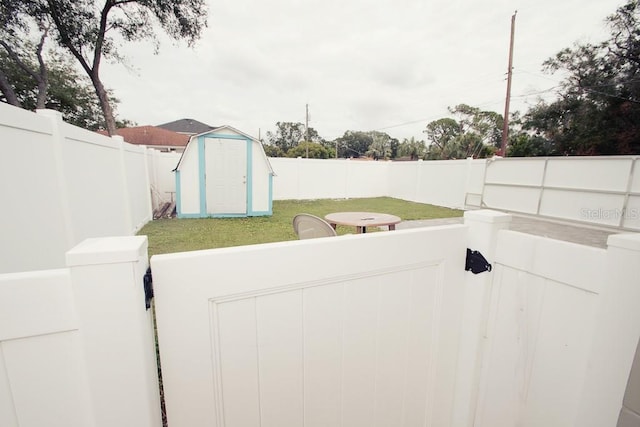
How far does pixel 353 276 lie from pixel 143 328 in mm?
622

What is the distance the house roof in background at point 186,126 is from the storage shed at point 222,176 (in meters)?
20.7

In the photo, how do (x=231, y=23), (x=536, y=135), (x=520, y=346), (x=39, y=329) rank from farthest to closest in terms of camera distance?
(x=536, y=135)
(x=231, y=23)
(x=520, y=346)
(x=39, y=329)

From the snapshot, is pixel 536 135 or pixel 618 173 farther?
pixel 536 135

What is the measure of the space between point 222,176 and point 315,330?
279 inches

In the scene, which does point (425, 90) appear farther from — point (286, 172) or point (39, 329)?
point (39, 329)

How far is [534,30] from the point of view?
33.3 ft

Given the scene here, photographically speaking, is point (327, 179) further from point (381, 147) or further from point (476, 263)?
point (381, 147)

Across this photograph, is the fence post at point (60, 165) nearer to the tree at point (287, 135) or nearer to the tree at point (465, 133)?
the tree at point (465, 133)

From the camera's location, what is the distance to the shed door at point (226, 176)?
23.2 ft

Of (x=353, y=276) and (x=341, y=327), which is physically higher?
(x=353, y=276)

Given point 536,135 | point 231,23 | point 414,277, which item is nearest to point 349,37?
point 231,23

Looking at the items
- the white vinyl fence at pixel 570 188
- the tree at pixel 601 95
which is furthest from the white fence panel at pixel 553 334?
the tree at pixel 601 95

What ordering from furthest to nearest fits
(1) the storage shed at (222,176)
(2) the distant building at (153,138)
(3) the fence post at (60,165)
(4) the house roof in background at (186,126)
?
(4) the house roof in background at (186,126) < (2) the distant building at (153,138) < (1) the storage shed at (222,176) < (3) the fence post at (60,165)

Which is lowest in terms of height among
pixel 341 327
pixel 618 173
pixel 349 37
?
pixel 341 327
